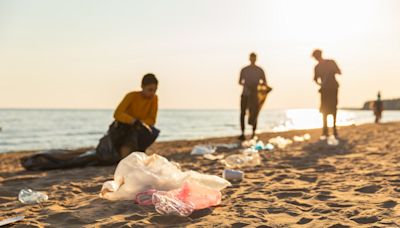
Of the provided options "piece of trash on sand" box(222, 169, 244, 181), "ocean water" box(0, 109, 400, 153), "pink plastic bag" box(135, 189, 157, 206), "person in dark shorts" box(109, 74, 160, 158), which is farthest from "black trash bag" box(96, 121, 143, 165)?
"ocean water" box(0, 109, 400, 153)

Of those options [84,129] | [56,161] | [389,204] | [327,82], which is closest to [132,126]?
[56,161]

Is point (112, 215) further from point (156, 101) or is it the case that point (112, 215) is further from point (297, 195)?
point (156, 101)

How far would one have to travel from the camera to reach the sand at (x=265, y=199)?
287 cm

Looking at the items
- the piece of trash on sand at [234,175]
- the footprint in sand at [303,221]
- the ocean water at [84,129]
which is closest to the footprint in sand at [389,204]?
the footprint in sand at [303,221]

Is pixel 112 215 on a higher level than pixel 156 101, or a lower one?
lower

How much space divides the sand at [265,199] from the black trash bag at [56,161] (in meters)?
0.34

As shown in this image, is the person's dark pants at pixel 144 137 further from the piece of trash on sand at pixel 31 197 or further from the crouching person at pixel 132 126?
the piece of trash on sand at pixel 31 197

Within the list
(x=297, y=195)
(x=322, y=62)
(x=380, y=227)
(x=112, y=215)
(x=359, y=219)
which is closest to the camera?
(x=380, y=227)

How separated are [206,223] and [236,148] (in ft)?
17.2

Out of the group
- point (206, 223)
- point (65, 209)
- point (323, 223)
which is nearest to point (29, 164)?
point (65, 209)

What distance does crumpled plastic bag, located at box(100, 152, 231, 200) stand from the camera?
3.52 meters

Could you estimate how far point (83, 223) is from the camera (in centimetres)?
292

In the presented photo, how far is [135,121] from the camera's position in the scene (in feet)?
18.2

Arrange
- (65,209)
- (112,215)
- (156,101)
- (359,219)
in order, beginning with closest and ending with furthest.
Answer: (359,219) → (112,215) → (65,209) → (156,101)
